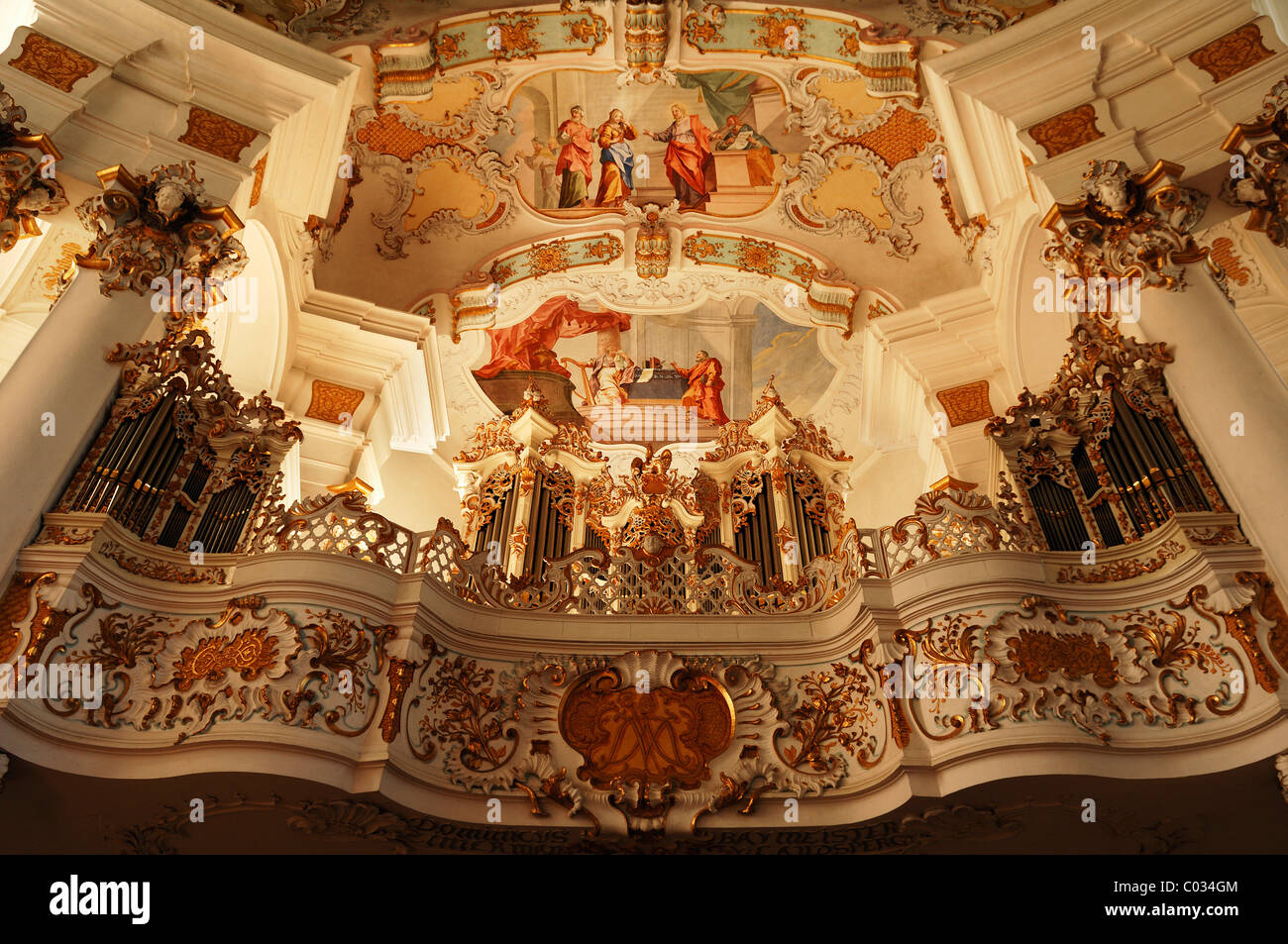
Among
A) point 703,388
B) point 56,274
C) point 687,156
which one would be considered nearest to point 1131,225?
point 687,156

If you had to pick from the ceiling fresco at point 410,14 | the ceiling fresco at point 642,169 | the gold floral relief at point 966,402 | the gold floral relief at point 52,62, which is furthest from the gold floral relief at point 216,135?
the gold floral relief at point 966,402

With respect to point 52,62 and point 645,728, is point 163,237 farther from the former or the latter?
point 645,728

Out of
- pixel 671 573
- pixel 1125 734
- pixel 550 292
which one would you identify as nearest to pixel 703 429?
pixel 550 292

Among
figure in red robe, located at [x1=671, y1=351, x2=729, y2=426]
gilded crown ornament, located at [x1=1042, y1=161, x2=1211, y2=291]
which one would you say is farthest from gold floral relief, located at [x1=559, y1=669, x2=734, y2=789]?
figure in red robe, located at [x1=671, y1=351, x2=729, y2=426]

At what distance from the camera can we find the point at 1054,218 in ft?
25.9

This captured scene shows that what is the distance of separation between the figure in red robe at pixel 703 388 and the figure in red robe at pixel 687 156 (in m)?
2.54

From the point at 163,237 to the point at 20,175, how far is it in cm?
96

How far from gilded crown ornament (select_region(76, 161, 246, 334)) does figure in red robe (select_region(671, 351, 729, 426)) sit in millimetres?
7497

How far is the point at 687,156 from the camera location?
12.4m

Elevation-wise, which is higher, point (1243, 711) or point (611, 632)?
point (611, 632)

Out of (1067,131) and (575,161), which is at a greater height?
(575,161)

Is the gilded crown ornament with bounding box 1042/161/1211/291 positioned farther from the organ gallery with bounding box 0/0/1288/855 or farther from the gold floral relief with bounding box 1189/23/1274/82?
the gold floral relief with bounding box 1189/23/1274/82

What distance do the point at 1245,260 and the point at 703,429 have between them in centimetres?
713
